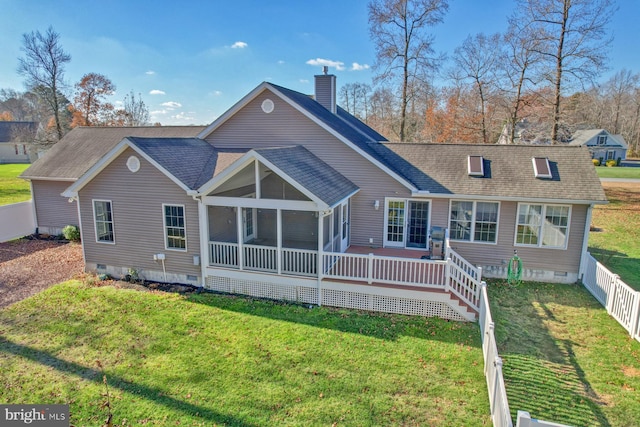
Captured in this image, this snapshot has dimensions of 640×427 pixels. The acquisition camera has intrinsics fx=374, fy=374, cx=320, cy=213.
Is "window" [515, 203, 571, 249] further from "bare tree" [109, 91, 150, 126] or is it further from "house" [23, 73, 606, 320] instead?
"bare tree" [109, 91, 150, 126]

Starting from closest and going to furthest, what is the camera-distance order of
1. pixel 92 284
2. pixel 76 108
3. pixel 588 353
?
pixel 588 353
pixel 92 284
pixel 76 108

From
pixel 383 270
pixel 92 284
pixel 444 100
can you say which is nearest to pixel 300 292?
pixel 383 270

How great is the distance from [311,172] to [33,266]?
437 inches

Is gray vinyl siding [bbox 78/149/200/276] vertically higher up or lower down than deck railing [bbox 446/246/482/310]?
higher up

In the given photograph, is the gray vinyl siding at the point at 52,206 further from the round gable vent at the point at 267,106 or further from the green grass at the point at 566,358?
the green grass at the point at 566,358

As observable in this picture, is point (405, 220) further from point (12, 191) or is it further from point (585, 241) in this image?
point (12, 191)

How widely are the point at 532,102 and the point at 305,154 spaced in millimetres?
19774

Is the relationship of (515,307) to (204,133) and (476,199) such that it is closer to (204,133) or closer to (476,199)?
(476,199)

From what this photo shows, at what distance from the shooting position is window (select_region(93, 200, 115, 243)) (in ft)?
41.1

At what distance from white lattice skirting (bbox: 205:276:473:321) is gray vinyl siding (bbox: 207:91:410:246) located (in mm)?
3486

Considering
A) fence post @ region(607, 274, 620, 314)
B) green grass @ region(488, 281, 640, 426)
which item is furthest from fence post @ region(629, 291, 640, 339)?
fence post @ region(607, 274, 620, 314)

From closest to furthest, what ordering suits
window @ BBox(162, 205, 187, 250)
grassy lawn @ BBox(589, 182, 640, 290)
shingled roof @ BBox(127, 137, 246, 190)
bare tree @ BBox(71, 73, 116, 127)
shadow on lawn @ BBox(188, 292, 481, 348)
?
shadow on lawn @ BBox(188, 292, 481, 348) < shingled roof @ BBox(127, 137, 246, 190) < window @ BBox(162, 205, 187, 250) < grassy lawn @ BBox(589, 182, 640, 290) < bare tree @ BBox(71, 73, 116, 127)

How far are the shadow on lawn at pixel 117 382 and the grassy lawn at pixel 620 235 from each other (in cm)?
1317

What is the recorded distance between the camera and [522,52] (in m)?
25.1
